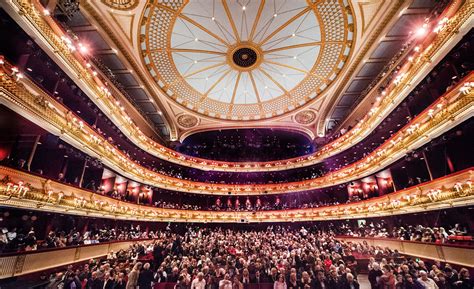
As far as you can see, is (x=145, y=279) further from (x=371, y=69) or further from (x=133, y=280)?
(x=371, y=69)

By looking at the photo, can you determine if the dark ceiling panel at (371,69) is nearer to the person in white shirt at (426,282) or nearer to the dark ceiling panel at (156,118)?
the person in white shirt at (426,282)

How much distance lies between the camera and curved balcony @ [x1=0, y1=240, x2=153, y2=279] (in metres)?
7.07

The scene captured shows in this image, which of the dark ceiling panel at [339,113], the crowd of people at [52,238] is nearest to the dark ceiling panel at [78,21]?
the crowd of people at [52,238]

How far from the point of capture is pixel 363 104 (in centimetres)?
1784

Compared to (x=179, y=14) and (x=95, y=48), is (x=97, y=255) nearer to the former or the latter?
(x=95, y=48)

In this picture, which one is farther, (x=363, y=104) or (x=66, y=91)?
(x=363, y=104)

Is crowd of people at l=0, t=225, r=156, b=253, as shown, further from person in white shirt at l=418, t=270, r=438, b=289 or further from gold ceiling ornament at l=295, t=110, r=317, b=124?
gold ceiling ornament at l=295, t=110, r=317, b=124

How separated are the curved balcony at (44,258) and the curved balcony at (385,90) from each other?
7912mm

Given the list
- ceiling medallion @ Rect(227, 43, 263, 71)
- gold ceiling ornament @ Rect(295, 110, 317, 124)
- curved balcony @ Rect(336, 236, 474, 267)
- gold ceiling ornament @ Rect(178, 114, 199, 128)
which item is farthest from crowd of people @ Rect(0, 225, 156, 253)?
gold ceiling ornament @ Rect(295, 110, 317, 124)

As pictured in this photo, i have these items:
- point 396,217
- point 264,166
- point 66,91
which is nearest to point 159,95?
point 66,91

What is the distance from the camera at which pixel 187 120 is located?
22.8 m

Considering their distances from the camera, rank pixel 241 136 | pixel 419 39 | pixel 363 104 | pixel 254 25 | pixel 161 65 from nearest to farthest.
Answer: pixel 419 39 → pixel 254 25 → pixel 161 65 → pixel 363 104 → pixel 241 136

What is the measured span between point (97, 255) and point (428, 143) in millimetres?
18434

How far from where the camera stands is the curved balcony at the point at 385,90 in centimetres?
695
